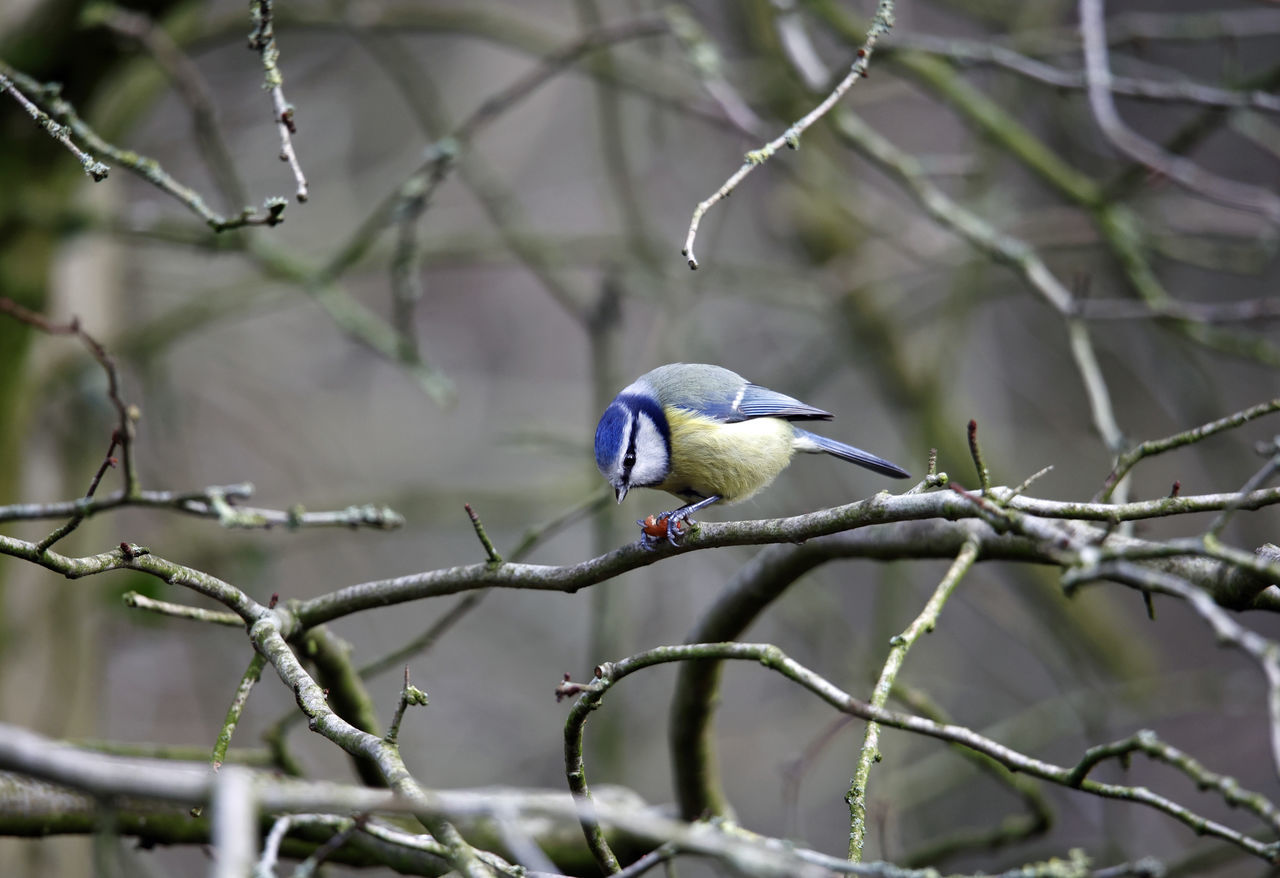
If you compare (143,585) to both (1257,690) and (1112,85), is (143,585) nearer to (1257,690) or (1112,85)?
(1112,85)

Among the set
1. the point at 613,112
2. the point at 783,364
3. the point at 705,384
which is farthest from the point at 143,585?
the point at 783,364

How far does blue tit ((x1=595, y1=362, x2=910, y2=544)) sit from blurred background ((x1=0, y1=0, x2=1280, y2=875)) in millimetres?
205

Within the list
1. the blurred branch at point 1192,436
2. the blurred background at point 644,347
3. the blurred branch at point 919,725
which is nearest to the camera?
the blurred branch at point 919,725

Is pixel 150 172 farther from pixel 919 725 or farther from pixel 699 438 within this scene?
pixel 919 725

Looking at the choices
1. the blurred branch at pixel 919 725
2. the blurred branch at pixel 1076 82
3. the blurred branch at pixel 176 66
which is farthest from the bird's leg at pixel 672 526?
the blurred branch at pixel 176 66

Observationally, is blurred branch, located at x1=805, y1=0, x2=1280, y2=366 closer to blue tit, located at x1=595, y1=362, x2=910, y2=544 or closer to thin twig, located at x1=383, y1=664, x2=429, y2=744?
blue tit, located at x1=595, y1=362, x2=910, y2=544

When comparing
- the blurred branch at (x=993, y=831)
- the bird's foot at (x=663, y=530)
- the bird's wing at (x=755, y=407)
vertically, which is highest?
the bird's wing at (x=755, y=407)

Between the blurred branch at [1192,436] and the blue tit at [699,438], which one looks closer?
the blurred branch at [1192,436]

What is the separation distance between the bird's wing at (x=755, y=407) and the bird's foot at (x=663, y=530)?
63cm

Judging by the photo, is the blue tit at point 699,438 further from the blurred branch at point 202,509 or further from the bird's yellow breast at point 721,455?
the blurred branch at point 202,509

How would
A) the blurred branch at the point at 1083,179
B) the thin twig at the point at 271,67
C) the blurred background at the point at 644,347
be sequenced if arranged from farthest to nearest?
the blurred background at the point at 644,347 → the blurred branch at the point at 1083,179 → the thin twig at the point at 271,67

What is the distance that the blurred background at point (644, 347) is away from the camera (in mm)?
3824

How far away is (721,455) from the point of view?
2.92 meters

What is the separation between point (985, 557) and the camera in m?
2.05
